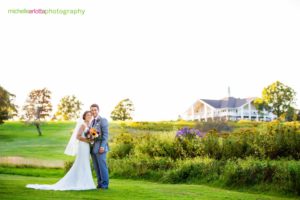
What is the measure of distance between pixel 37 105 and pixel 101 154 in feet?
46.6

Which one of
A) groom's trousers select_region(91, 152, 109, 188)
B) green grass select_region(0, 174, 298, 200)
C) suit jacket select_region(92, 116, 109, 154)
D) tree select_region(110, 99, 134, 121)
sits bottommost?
green grass select_region(0, 174, 298, 200)

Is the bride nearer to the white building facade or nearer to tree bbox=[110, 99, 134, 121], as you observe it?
tree bbox=[110, 99, 134, 121]

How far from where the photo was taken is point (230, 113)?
980 inches

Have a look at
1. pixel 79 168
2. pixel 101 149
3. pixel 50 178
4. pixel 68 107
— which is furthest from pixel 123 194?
pixel 68 107

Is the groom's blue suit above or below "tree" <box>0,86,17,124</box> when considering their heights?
below

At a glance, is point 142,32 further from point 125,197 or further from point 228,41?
point 125,197

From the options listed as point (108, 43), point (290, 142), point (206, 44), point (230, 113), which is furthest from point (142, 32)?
point (230, 113)

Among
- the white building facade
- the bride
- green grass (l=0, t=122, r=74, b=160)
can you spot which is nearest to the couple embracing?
the bride

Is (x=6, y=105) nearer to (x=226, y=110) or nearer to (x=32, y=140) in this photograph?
(x=32, y=140)

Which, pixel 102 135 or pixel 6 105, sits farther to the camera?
pixel 6 105

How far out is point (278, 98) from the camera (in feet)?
71.5

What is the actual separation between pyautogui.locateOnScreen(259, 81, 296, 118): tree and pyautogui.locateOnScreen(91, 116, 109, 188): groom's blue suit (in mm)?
14810

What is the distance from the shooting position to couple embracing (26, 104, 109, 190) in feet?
22.8

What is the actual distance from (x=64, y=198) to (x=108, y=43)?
7.78m
